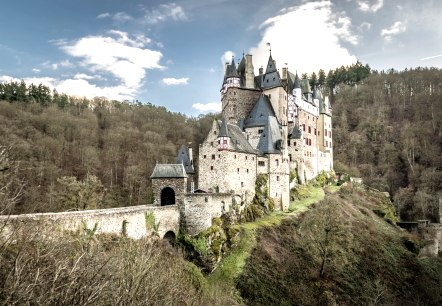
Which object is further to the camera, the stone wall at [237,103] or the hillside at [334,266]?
the stone wall at [237,103]

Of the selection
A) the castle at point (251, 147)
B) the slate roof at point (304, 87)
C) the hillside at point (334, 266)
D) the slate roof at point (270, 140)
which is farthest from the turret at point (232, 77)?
the hillside at point (334, 266)

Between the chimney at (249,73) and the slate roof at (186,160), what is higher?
the chimney at (249,73)

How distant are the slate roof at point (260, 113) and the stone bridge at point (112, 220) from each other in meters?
17.3

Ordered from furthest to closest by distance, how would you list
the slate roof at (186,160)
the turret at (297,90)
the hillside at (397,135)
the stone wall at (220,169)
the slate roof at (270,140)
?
the hillside at (397,135), the turret at (297,90), the slate roof at (186,160), the slate roof at (270,140), the stone wall at (220,169)

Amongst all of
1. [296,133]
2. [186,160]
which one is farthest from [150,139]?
[296,133]

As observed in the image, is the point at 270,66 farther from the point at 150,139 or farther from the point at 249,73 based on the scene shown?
the point at 150,139

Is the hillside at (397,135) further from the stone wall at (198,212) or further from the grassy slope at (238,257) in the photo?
the stone wall at (198,212)

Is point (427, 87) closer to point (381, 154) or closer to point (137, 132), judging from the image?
point (381, 154)

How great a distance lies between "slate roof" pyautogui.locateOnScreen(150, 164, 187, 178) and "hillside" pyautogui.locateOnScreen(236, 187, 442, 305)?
8.71 m

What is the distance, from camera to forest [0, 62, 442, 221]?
47.8 meters

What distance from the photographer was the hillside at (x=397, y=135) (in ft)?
220

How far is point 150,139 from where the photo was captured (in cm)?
6731

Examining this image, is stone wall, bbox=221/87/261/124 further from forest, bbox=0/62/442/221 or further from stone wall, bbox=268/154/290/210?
forest, bbox=0/62/442/221

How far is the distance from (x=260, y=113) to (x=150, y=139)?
2862 cm
